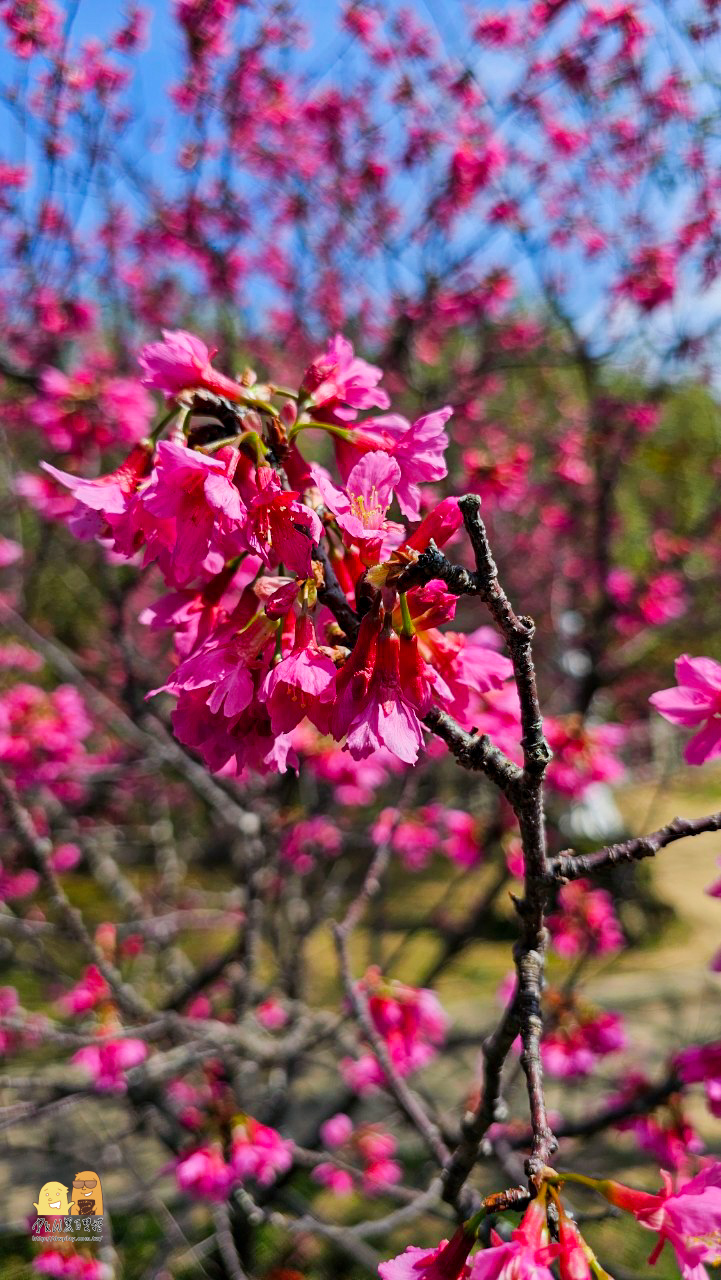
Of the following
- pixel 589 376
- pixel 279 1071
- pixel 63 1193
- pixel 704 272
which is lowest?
pixel 279 1071

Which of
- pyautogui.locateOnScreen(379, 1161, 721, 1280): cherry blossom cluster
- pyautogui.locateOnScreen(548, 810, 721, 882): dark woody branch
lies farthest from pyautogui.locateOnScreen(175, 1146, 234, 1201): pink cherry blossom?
pyautogui.locateOnScreen(548, 810, 721, 882): dark woody branch

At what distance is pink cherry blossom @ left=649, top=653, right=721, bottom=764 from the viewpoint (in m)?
1.10

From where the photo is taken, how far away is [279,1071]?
357cm

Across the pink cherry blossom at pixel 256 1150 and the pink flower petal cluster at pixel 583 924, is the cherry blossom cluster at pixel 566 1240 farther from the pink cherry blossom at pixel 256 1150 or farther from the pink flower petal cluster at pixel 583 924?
the pink flower petal cluster at pixel 583 924

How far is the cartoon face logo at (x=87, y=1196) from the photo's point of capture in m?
2.54

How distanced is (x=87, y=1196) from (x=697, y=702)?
2.81 metres

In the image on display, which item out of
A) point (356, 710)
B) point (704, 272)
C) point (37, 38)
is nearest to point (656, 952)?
point (704, 272)

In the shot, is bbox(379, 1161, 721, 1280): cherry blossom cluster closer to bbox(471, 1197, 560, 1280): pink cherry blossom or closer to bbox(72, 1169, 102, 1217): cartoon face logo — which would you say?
bbox(471, 1197, 560, 1280): pink cherry blossom

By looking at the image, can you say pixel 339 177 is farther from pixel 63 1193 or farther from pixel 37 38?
pixel 63 1193

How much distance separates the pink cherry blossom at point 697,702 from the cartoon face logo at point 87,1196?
2.58 metres

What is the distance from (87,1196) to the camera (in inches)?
104

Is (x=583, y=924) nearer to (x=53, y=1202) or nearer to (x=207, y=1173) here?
(x=207, y=1173)

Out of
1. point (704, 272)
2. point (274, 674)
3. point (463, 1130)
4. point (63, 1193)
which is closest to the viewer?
point (274, 674)

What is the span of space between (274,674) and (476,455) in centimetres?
254
